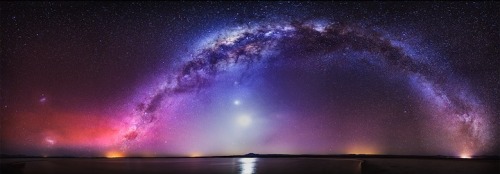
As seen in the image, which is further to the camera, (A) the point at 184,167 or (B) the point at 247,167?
(A) the point at 184,167

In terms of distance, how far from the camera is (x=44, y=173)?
76.4 ft

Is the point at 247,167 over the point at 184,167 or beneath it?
over

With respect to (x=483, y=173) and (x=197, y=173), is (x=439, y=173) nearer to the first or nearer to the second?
(x=483, y=173)

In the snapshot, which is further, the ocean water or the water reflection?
the ocean water

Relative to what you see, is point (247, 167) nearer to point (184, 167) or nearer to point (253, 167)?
point (253, 167)

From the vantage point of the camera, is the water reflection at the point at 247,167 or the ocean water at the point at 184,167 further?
the ocean water at the point at 184,167

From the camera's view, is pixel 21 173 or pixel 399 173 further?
pixel 399 173

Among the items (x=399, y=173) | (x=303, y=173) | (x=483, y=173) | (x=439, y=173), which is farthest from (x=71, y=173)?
(x=483, y=173)

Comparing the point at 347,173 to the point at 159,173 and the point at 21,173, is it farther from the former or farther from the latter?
the point at 21,173

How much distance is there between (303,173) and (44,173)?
1812 cm

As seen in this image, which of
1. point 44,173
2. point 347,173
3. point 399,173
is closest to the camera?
point 44,173

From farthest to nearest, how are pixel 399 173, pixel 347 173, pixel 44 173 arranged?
pixel 399 173
pixel 347 173
pixel 44 173

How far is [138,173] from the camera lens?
26.1 m

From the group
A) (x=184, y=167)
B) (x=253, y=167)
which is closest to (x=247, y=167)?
(x=253, y=167)
